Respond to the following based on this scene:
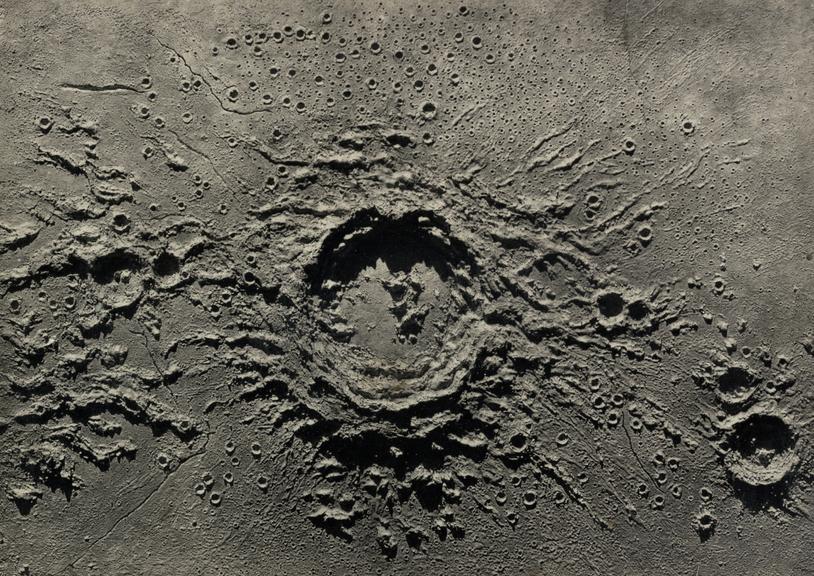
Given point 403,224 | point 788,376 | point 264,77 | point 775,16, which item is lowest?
point 788,376

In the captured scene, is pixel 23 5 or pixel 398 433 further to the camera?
pixel 23 5

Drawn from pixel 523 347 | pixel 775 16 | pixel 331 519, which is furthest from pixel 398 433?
pixel 775 16

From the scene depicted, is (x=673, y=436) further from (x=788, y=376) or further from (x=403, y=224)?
(x=403, y=224)
